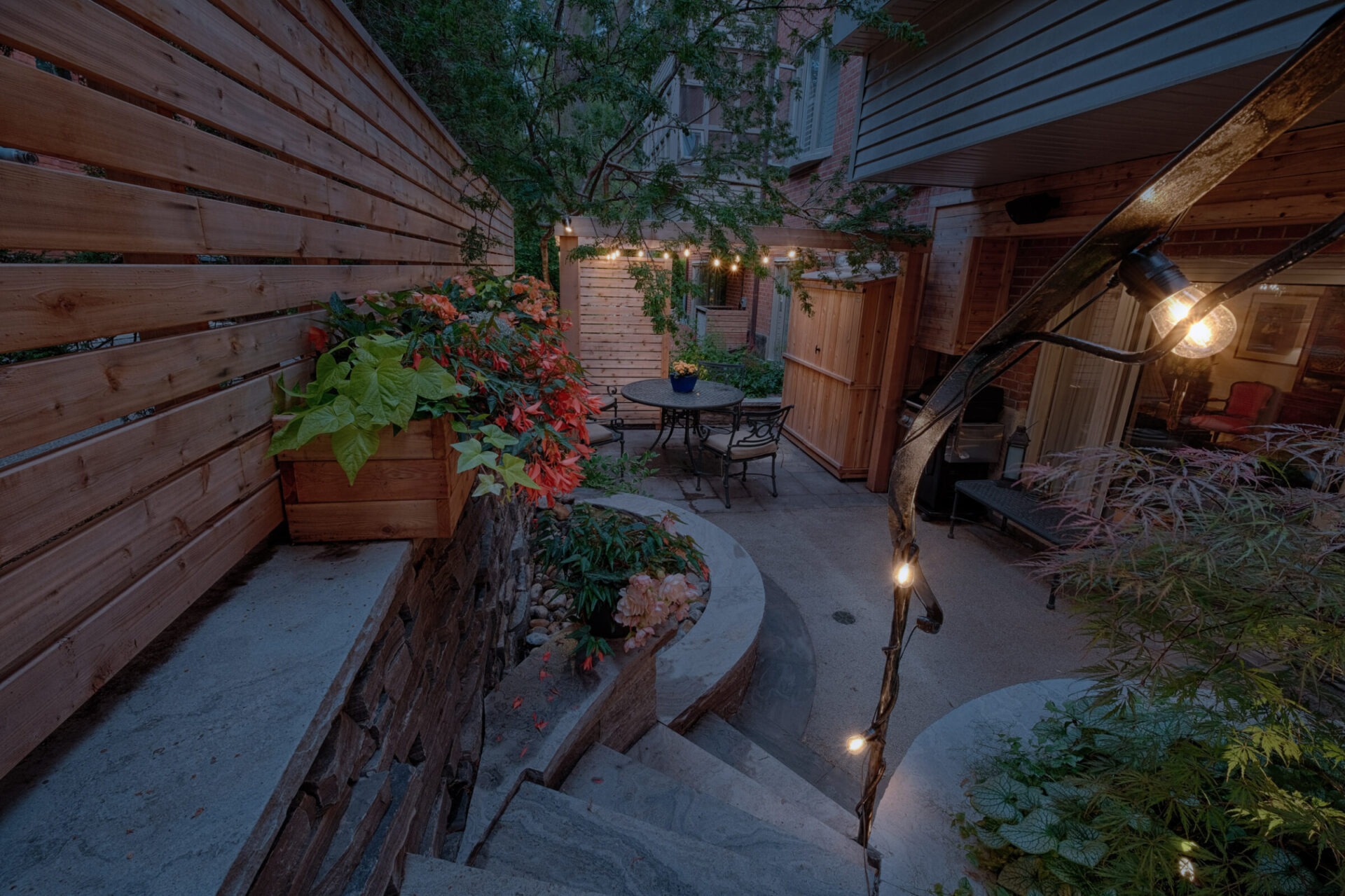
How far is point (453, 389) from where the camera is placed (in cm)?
136

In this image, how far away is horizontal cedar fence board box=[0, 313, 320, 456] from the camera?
2.36 ft

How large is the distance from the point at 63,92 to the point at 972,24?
3.91 m

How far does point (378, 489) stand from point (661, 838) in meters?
1.31

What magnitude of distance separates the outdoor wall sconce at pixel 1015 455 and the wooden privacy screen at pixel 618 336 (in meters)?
4.51

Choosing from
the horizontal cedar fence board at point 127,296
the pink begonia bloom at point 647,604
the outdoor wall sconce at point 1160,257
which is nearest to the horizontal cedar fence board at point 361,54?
the horizontal cedar fence board at point 127,296

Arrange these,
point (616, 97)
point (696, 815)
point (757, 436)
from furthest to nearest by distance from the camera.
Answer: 1. point (757, 436)
2. point (616, 97)
3. point (696, 815)

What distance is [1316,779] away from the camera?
1.72m

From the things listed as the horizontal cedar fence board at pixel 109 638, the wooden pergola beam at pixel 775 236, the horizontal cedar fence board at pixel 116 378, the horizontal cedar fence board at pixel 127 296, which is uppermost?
the wooden pergola beam at pixel 775 236

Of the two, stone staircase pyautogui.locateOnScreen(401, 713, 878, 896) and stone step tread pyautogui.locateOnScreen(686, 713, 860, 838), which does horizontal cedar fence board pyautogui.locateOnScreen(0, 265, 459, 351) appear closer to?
stone staircase pyautogui.locateOnScreen(401, 713, 878, 896)

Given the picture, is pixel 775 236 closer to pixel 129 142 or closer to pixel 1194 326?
pixel 1194 326

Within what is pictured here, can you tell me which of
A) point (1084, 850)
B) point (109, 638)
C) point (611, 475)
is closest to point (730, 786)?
point (1084, 850)

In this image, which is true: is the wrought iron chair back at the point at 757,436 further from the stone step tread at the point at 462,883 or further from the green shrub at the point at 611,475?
the stone step tread at the point at 462,883

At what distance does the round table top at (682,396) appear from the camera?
6.12m

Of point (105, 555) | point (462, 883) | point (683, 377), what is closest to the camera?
point (105, 555)
